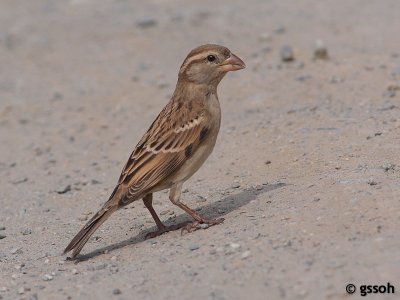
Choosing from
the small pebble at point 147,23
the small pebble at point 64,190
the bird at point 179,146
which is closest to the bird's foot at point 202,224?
the bird at point 179,146

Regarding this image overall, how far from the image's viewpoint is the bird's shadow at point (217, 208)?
860 centimetres

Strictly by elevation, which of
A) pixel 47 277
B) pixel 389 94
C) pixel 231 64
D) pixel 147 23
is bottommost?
pixel 47 277

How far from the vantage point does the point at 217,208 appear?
9.03 metres

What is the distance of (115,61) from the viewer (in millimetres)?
16500

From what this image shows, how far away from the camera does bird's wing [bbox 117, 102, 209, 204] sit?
835 centimetres

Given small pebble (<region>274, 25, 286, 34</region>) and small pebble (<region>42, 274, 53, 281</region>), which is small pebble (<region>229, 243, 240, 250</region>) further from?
small pebble (<region>274, 25, 286, 34</region>)

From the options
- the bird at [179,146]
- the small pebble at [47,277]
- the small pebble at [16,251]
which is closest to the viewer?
the small pebble at [47,277]

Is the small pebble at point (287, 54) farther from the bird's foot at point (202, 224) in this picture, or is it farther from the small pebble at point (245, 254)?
the small pebble at point (245, 254)

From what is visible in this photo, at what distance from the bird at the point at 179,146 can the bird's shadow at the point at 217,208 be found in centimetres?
26

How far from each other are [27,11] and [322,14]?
7.13 m

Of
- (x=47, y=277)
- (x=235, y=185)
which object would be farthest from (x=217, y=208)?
(x=47, y=277)

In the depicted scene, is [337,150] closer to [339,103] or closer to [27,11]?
[339,103]

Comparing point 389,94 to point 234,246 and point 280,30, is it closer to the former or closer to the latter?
point 280,30

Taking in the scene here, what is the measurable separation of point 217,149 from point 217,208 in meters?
2.33
